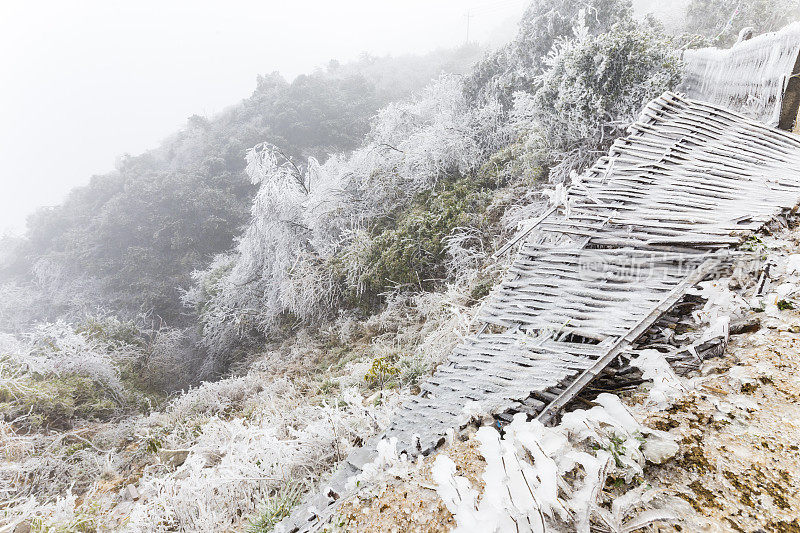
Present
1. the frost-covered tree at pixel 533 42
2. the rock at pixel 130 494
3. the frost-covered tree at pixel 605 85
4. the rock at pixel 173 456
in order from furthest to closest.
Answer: the frost-covered tree at pixel 533 42 → the frost-covered tree at pixel 605 85 → the rock at pixel 173 456 → the rock at pixel 130 494

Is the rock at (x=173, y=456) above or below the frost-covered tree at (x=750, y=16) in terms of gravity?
below

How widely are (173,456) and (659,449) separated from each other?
4.21 meters

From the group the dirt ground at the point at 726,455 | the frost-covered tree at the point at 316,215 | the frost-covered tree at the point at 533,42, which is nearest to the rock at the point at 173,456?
the dirt ground at the point at 726,455

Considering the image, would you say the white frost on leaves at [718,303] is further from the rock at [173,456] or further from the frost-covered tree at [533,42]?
the frost-covered tree at [533,42]

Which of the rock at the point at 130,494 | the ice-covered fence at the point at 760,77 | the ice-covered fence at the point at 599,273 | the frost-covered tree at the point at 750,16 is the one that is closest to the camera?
the ice-covered fence at the point at 599,273

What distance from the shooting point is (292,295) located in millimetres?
7090

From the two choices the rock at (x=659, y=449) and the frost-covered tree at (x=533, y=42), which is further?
the frost-covered tree at (x=533, y=42)

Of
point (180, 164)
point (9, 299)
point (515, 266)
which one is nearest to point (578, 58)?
point (515, 266)

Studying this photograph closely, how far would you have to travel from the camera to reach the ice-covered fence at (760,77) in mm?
4066

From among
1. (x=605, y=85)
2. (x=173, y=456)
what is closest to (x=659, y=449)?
(x=173, y=456)

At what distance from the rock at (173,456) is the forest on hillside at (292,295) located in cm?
2

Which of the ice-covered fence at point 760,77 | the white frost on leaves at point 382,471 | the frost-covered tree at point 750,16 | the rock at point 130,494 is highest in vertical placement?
the frost-covered tree at point 750,16

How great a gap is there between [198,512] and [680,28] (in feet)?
48.5

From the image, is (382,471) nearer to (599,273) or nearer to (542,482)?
(542,482)
